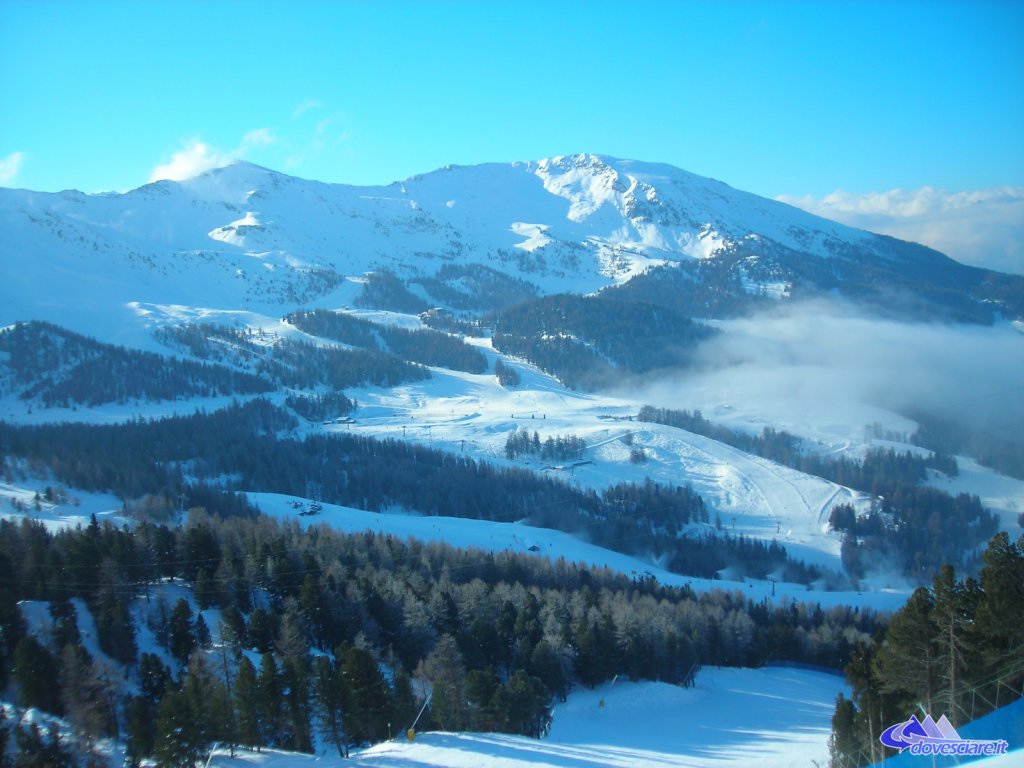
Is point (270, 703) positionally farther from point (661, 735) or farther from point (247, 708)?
point (661, 735)

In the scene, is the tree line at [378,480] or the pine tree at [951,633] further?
the tree line at [378,480]

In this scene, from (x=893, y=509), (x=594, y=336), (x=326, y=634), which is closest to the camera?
(x=326, y=634)

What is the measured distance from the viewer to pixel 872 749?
17266 mm

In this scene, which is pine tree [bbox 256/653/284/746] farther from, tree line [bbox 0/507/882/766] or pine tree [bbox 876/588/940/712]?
pine tree [bbox 876/588/940/712]

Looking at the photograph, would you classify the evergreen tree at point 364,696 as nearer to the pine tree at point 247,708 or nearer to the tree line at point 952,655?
the pine tree at point 247,708

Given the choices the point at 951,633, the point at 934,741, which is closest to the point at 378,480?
the point at 951,633

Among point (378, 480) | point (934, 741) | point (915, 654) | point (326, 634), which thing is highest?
point (915, 654)

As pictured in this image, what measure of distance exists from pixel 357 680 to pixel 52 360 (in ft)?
382

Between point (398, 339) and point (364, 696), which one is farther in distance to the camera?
point (398, 339)

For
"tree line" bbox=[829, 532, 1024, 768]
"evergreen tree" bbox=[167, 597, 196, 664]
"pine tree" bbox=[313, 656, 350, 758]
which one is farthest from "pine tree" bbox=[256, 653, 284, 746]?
"tree line" bbox=[829, 532, 1024, 768]

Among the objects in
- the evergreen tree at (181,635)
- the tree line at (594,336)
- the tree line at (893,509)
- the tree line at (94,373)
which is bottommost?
the tree line at (893,509)

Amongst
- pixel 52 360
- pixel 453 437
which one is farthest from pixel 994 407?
pixel 52 360

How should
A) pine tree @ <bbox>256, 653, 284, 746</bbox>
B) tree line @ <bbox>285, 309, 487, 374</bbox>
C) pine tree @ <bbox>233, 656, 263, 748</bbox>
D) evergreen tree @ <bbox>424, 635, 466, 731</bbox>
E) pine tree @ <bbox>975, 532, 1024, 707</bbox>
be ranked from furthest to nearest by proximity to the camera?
tree line @ <bbox>285, 309, 487, 374</bbox> → evergreen tree @ <bbox>424, 635, 466, 731</bbox> → pine tree @ <bbox>256, 653, 284, 746</bbox> → pine tree @ <bbox>233, 656, 263, 748</bbox> → pine tree @ <bbox>975, 532, 1024, 707</bbox>

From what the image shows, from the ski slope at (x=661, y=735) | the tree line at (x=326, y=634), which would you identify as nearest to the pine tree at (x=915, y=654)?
the ski slope at (x=661, y=735)
